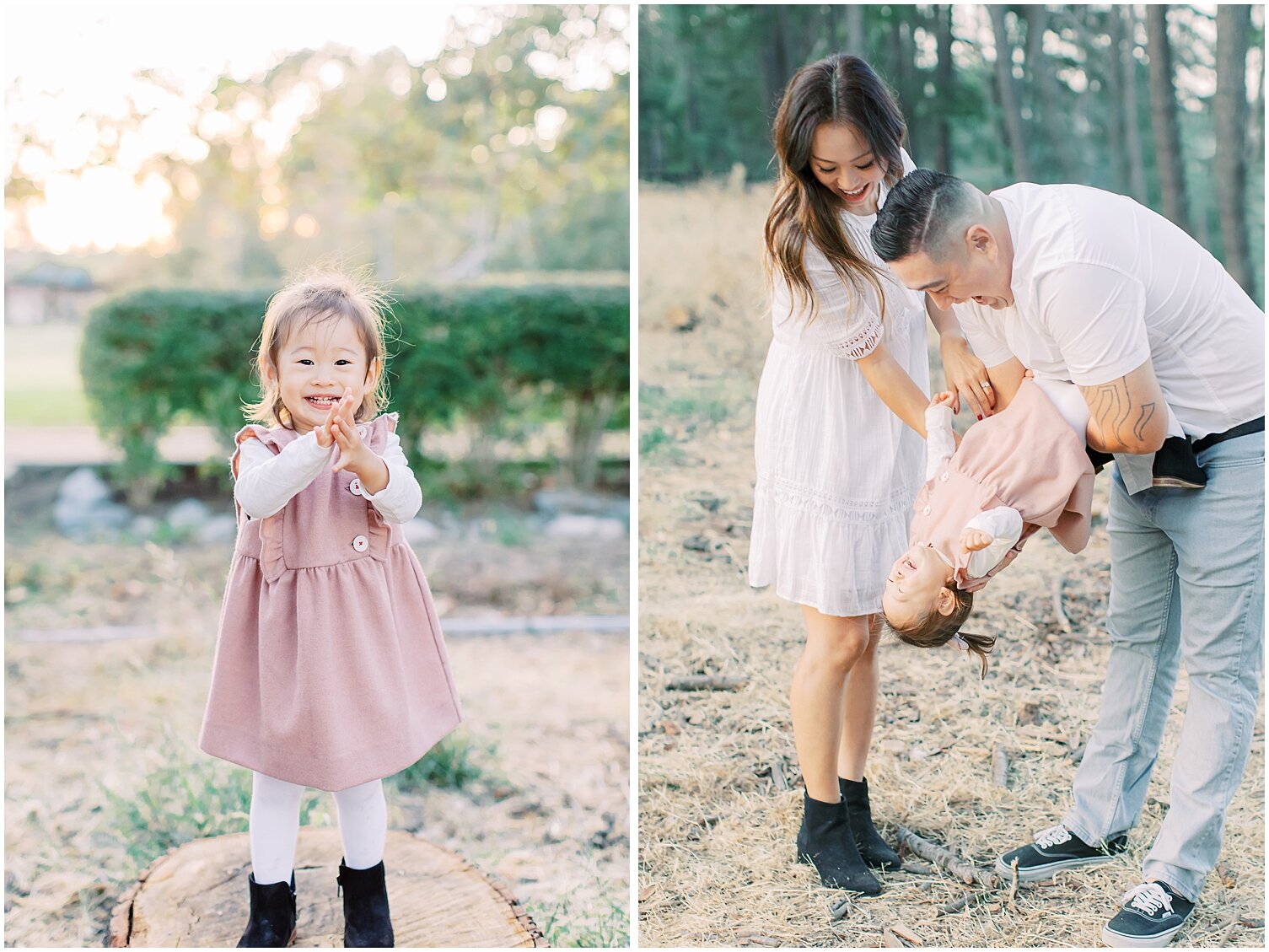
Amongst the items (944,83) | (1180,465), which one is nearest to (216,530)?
(1180,465)

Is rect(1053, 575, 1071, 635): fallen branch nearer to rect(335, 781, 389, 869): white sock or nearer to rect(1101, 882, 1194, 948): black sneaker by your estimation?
rect(1101, 882, 1194, 948): black sneaker

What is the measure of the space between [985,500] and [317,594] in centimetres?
120

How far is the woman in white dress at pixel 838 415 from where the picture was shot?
1.99 m

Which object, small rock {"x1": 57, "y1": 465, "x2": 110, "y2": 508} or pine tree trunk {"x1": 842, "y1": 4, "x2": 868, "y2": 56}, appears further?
pine tree trunk {"x1": 842, "y1": 4, "x2": 868, "y2": 56}

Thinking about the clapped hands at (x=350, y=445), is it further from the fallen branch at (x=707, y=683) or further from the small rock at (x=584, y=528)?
the small rock at (x=584, y=528)

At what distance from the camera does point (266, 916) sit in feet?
6.77

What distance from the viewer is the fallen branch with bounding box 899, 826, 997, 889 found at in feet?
7.93

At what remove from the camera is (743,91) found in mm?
6969

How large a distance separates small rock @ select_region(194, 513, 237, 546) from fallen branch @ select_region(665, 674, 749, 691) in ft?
11.1

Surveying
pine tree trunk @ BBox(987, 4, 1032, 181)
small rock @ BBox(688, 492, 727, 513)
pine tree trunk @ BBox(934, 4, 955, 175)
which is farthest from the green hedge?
pine tree trunk @ BBox(987, 4, 1032, 181)

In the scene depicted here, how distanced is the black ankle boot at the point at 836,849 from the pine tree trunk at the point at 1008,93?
5.63 metres

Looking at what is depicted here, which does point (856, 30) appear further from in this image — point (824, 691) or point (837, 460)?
point (824, 691)

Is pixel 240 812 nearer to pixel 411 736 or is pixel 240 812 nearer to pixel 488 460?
pixel 411 736

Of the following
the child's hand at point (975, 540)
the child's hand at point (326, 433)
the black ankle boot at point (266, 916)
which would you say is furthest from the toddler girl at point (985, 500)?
the black ankle boot at point (266, 916)
